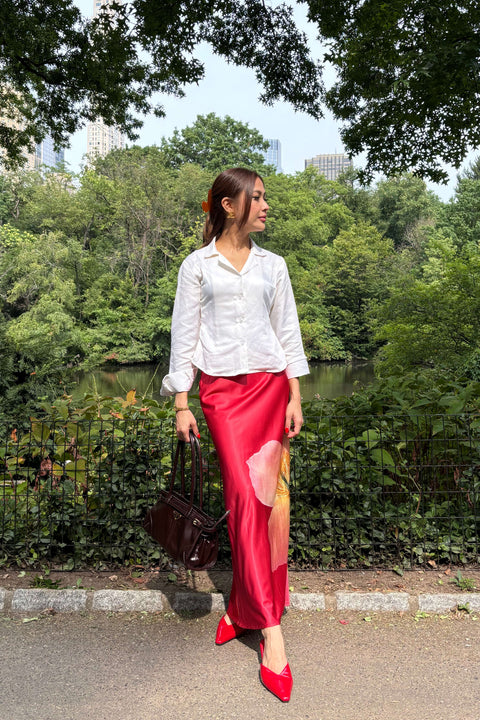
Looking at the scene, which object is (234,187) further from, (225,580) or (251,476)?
(225,580)

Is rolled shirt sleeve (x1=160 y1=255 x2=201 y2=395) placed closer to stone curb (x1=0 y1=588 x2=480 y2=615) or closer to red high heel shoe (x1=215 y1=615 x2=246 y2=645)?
red high heel shoe (x1=215 y1=615 x2=246 y2=645)

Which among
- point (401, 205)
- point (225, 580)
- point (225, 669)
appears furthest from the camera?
point (401, 205)

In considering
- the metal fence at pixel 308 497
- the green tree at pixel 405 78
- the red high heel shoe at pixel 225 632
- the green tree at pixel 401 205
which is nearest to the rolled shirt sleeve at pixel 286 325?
the metal fence at pixel 308 497

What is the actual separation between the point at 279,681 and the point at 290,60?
30.5 feet

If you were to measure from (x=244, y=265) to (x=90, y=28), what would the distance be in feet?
29.4

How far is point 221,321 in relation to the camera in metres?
2.79

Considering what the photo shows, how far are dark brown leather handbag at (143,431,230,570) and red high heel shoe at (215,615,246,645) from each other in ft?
1.48

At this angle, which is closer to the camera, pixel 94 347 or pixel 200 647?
pixel 200 647

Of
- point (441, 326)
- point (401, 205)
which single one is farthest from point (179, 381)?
point (401, 205)

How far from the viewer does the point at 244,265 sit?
283cm

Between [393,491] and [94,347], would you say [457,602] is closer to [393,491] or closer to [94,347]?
[393,491]

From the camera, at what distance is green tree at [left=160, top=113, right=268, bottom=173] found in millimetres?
47562

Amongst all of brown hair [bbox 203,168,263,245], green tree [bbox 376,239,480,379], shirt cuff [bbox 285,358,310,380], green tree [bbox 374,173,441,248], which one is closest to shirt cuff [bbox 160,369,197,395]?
shirt cuff [bbox 285,358,310,380]

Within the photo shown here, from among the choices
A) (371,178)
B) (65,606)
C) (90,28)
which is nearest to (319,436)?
(65,606)
